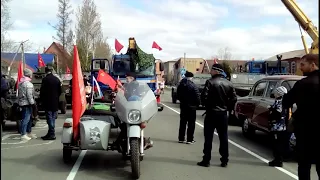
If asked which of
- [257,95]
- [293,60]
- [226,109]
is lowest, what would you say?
[226,109]

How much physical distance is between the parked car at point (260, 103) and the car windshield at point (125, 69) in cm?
748

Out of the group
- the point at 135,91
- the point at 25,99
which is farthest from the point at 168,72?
the point at 135,91

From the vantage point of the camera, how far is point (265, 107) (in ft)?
30.3

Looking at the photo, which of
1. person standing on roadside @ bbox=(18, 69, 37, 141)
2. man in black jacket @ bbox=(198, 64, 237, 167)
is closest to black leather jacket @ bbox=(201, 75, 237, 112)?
man in black jacket @ bbox=(198, 64, 237, 167)

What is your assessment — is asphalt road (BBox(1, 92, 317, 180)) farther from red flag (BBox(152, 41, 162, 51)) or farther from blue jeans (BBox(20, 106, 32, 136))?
red flag (BBox(152, 41, 162, 51))

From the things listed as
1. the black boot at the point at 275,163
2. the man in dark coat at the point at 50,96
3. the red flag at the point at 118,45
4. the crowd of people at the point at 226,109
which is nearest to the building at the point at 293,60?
the crowd of people at the point at 226,109

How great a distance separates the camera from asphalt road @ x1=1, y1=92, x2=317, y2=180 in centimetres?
678

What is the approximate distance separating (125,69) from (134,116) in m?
12.2

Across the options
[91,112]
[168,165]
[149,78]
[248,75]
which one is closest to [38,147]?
[91,112]

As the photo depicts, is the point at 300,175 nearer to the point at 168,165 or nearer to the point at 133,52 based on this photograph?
the point at 168,165

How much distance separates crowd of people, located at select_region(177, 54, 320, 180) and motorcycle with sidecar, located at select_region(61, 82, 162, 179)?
122 centimetres

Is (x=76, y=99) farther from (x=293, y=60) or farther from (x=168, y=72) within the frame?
(x=168, y=72)

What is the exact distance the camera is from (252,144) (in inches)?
404

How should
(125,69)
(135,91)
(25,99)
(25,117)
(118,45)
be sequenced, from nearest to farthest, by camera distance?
(135,91) < (25,99) < (25,117) < (125,69) < (118,45)
